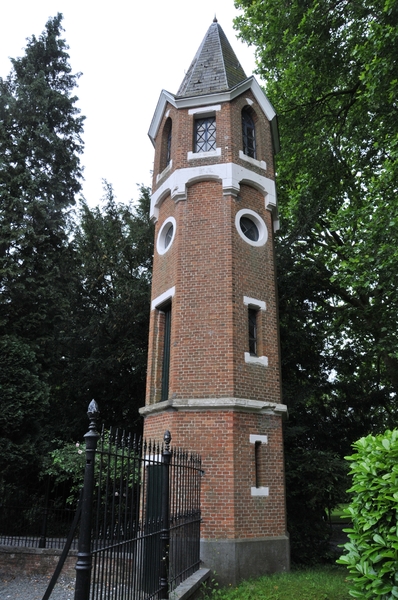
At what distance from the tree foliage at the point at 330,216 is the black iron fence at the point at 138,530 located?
199 inches

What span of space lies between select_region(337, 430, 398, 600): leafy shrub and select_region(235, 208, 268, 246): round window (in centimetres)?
768

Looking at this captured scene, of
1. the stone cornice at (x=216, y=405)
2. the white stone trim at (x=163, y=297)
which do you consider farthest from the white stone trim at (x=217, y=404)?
the white stone trim at (x=163, y=297)

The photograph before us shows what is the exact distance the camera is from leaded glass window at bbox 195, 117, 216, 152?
1284 cm

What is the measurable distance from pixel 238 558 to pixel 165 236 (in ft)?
26.3

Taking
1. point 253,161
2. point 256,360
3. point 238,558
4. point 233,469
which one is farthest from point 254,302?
point 238,558

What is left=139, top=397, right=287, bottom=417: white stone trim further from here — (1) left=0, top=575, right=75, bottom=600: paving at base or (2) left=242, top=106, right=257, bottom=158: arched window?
(2) left=242, top=106, right=257, bottom=158: arched window

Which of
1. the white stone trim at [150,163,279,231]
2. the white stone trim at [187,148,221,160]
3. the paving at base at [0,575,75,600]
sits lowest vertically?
the paving at base at [0,575,75,600]

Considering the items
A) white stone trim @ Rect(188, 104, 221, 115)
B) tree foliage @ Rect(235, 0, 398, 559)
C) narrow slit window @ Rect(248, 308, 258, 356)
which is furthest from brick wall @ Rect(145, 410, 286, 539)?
white stone trim @ Rect(188, 104, 221, 115)

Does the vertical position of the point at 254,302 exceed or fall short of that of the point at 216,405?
it exceeds it

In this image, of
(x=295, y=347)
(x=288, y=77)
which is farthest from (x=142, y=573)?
(x=288, y=77)

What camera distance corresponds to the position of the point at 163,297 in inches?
470

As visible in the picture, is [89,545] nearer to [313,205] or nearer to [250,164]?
[250,164]

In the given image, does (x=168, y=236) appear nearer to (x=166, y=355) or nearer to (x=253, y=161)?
(x=253, y=161)

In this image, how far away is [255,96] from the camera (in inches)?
539
